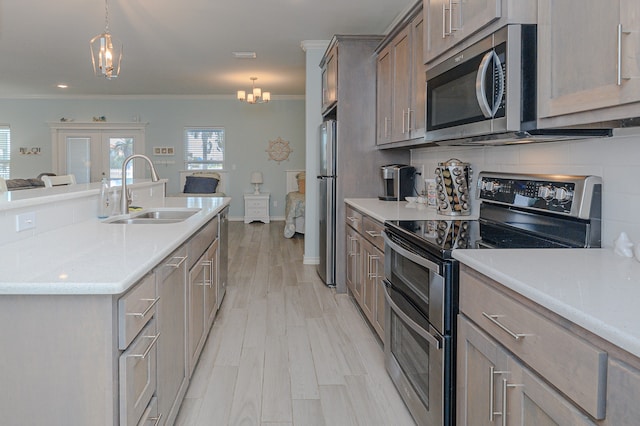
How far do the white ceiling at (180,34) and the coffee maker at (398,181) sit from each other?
157 centimetres

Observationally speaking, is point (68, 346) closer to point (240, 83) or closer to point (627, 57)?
point (627, 57)

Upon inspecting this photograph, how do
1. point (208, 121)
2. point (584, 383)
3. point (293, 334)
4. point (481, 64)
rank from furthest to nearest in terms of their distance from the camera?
point (208, 121)
point (293, 334)
point (481, 64)
point (584, 383)

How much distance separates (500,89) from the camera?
1.81 m

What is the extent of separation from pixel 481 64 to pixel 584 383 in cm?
127

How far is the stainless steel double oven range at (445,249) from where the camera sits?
175 cm

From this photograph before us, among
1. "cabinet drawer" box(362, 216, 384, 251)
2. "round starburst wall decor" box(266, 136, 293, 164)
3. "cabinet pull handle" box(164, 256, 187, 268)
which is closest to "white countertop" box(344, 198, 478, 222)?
"cabinet drawer" box(362, 216, 384, 251)

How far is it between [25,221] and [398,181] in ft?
9.15

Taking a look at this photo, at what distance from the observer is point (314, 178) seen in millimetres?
5680

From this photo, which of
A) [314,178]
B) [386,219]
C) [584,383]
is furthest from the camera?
[314,178]

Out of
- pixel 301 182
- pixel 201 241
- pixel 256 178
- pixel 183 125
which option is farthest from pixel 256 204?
pixel 201 241

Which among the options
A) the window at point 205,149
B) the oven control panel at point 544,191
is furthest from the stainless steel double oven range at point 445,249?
the window at point 205,149

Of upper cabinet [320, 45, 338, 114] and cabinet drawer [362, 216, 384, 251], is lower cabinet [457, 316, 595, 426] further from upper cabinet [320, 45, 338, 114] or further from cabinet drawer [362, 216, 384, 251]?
upper cabinet [320, 45, 338, 114]

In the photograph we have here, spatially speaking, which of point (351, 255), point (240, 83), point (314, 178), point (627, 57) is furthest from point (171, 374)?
point (240, 83)

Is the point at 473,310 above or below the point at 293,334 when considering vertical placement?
above
